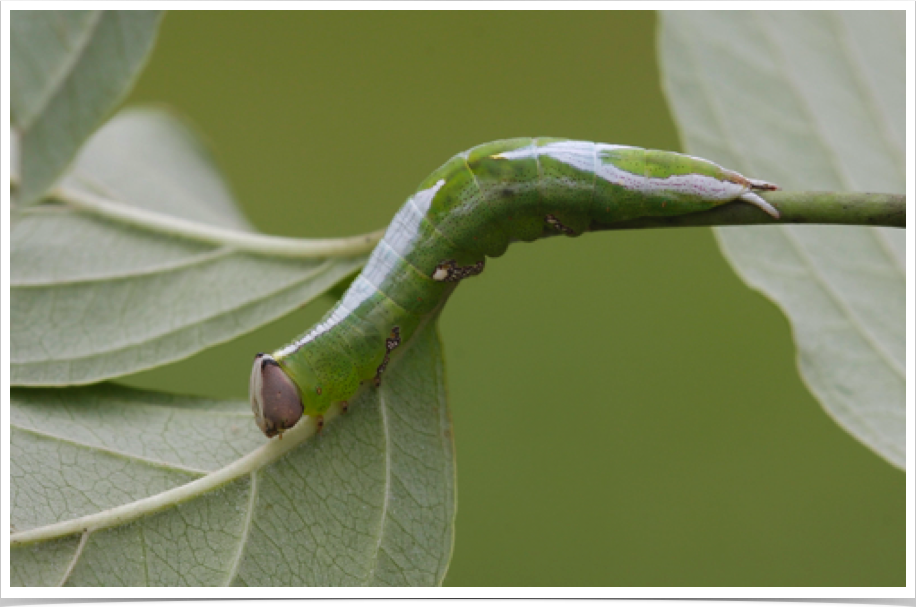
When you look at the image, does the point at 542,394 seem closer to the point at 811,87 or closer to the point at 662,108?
the point at 662,108

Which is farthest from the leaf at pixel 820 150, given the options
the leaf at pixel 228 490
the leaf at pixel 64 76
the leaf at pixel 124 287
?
the leaf at pixel 64 76

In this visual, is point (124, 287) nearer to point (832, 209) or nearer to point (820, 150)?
point (832, 209)

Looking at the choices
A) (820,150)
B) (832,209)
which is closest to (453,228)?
(832,209)

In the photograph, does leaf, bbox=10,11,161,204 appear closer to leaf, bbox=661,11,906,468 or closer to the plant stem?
the plant stem

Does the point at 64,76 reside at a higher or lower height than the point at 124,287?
higher

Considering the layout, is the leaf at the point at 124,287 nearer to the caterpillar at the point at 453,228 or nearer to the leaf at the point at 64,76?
the caterpillar at the point at 453,228

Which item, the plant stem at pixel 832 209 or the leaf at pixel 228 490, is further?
the leaf at pixel 228 490
